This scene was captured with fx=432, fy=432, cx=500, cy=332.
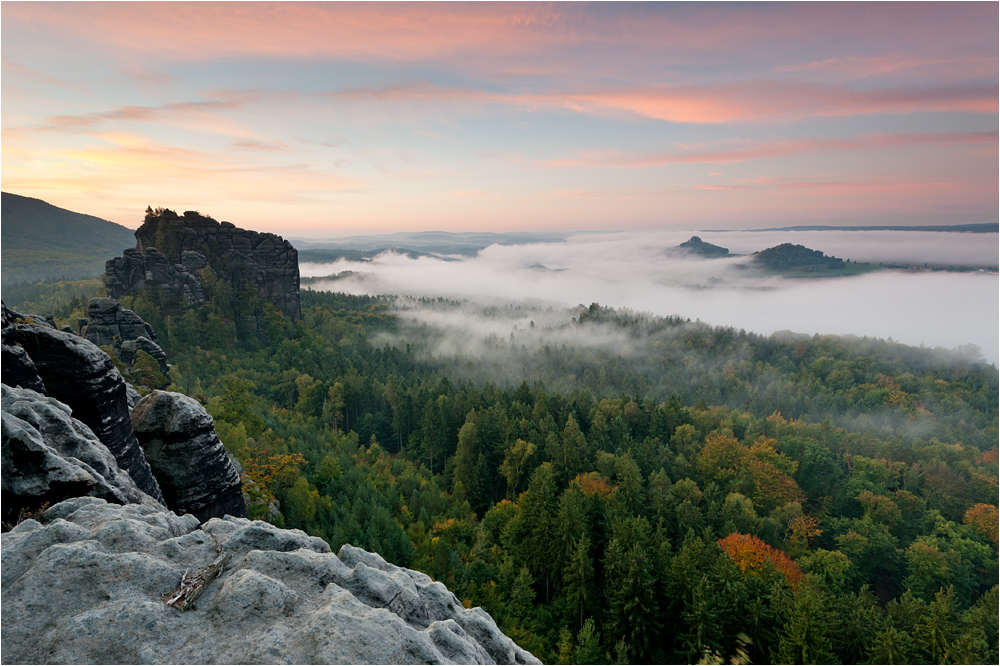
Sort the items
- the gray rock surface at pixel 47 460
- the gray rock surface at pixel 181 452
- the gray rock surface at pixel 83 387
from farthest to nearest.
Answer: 1. the gray rock surface at pixel 181 452
2. the gray rock surface at pixel 83 387
3. the gray rock surface at pixel 47 460

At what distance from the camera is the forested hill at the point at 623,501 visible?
3394 cm

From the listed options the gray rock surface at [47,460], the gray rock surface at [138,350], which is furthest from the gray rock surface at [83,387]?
the gray rock surface at [138,350]

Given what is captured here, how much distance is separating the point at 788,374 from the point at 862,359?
40153mm

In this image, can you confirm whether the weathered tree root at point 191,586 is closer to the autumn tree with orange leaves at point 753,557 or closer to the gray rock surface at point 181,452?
the gray rock surface at point 181,452

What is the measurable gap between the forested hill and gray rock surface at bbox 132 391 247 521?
8.08 m

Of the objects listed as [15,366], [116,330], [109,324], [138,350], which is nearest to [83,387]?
[15,366]

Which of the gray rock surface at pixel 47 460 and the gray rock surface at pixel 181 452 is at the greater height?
the gray rock surface at pixel 47 460

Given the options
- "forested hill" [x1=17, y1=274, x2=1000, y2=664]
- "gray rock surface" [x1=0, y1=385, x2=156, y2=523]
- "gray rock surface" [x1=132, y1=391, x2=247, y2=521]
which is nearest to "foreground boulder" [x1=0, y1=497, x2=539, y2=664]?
"gray rock surface" [x1=0, y1=385, x2=156, y2=523]


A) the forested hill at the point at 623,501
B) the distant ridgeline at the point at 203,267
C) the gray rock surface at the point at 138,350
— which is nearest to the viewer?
the forested hill at the point at 623,501

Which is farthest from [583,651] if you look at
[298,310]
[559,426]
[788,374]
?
[788,374]

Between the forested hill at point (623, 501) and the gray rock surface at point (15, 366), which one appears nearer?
the gray rock surface at point (15, 366)

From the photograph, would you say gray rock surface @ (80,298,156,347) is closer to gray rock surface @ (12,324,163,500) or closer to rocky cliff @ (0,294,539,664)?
gray rock surface @ (12,324,163,500)

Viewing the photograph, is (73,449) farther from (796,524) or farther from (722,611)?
(796,524)

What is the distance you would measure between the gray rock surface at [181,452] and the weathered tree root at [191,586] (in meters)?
12.8
